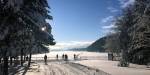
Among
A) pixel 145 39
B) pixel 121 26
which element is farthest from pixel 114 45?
pixel 145 39

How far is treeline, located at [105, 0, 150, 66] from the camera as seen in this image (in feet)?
131

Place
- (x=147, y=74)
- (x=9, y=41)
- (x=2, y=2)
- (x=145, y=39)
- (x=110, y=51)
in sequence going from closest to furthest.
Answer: (x=2, y=2)
(x=9, y=41)
(x=147, y=74)
(x=145, y=39)
(x=110, y=51)

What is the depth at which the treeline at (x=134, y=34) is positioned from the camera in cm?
3991

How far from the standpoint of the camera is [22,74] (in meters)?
34.3

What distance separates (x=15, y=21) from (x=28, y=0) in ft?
7.63

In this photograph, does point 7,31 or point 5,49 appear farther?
point 5,49

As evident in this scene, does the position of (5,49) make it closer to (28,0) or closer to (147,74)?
(28,0)

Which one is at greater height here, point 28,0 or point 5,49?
point 28,0

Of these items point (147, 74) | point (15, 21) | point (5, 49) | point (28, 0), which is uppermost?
point (28, 0)

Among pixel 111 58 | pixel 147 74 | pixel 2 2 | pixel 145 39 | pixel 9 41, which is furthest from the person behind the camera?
pixel 111 58

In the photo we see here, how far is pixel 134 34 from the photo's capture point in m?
43.4


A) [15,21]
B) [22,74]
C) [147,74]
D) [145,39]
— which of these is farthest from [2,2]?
[145,39]

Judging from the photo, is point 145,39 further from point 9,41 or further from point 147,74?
point 9,41

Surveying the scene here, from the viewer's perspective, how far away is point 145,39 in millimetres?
40375
